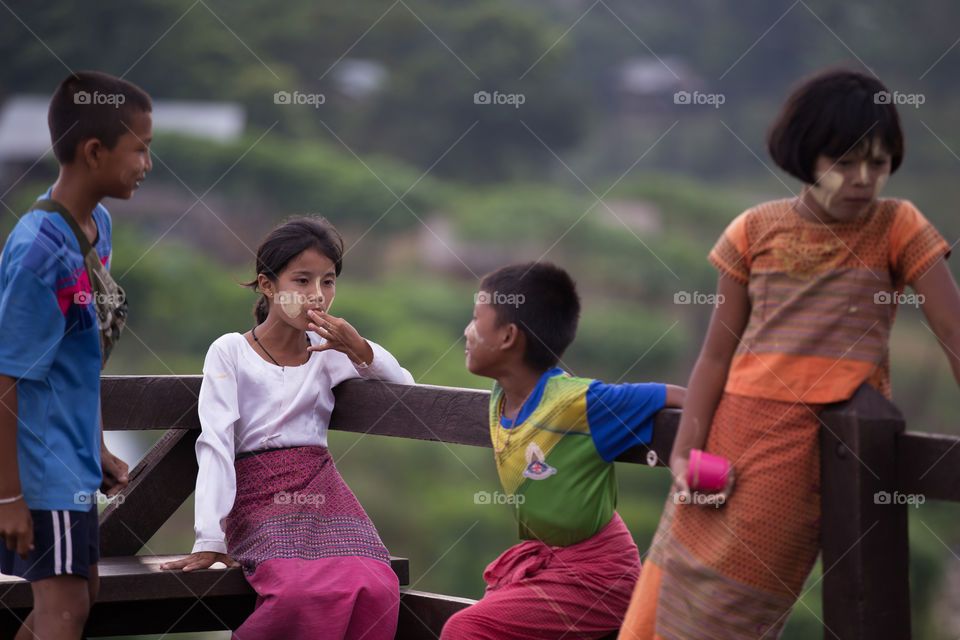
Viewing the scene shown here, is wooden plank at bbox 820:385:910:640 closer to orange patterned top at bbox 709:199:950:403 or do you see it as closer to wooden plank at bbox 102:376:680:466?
orange patterned top at bbox 709:199:950:403

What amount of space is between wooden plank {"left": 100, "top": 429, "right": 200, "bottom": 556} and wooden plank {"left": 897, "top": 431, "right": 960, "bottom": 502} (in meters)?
1.60

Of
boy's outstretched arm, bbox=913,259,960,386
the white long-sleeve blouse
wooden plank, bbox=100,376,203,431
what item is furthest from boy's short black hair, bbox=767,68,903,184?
wooden plank, bbox=100,376,203,431

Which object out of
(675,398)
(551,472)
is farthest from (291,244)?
(675,398)

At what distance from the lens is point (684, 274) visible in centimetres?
2661

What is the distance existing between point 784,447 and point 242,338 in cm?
129

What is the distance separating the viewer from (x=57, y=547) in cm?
200

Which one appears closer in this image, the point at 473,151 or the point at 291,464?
the point at 291,464

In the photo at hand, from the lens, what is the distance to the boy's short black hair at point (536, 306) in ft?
7.40

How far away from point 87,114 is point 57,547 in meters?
0.74

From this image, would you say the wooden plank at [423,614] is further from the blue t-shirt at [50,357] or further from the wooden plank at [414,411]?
the blue t-shirt at [50,357]

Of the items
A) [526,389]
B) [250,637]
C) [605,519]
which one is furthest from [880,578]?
[250,637]

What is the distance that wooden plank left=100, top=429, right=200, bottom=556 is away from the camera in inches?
105

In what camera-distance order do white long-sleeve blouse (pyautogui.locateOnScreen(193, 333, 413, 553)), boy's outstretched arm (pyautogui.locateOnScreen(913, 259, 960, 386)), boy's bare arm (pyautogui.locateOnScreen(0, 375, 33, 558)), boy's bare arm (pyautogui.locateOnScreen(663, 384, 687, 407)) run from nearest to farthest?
boy's outstretched arm (pyautogui.locateOnScreen(913, 259, 960, 386)) < boy's bare arm (pyautogui.locateOnScreen(0, 375, 33, 558)) < boy's bare arm (pyautogui.locateOnScreen(663, 384, 687, 407)) < white long-sleeve blouse (pyautogui.locateOnScreen(193, 333, 413, 553))

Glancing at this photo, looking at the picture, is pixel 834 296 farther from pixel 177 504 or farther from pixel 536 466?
pixel 177 504
